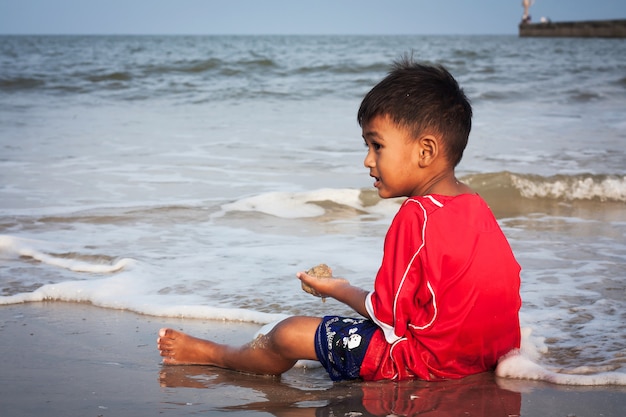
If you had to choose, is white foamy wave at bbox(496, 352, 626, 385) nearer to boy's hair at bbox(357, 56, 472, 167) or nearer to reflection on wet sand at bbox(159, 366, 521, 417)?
reflection on wet sand at bbox(159, 366, 521, 417)

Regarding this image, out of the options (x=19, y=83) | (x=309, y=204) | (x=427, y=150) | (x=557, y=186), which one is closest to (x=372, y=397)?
(x=427, y=150)

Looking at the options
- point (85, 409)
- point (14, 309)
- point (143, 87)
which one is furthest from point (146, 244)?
point (143, 87)

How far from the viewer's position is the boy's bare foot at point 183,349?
2584mm

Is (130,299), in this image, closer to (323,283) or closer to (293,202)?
(323,283)

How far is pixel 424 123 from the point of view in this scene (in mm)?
2166

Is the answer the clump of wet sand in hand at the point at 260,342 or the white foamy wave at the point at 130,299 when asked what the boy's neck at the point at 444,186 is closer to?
the clump of wet sand in hand at the point at 260,342

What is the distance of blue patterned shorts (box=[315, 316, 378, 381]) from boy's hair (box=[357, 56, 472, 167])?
1.82 feet

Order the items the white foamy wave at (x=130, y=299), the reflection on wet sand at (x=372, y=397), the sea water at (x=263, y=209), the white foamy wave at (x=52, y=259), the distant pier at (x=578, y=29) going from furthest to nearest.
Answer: the distant pier at (x=578, y=29) → the white foamy wave at (x=52, y=259) → the sea water at (x=263, y=209) → the white foamy wave at (x=130, y=299) → the reflection on wet sand at (x=372, y=397)

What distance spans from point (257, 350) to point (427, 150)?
2.69 feet

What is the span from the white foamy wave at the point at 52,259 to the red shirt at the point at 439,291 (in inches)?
75.9

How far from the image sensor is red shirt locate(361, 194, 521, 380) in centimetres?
208

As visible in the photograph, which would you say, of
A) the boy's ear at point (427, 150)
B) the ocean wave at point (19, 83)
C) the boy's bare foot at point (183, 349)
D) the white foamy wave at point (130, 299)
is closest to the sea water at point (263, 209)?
the white foamy wave at point (130, 299)

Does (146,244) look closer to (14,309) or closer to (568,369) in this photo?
(14,309)

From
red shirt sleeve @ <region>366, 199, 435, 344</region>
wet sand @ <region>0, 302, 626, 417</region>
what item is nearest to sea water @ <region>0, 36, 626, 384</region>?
wet sand @ <region>0, 302, 626, 417</region>
